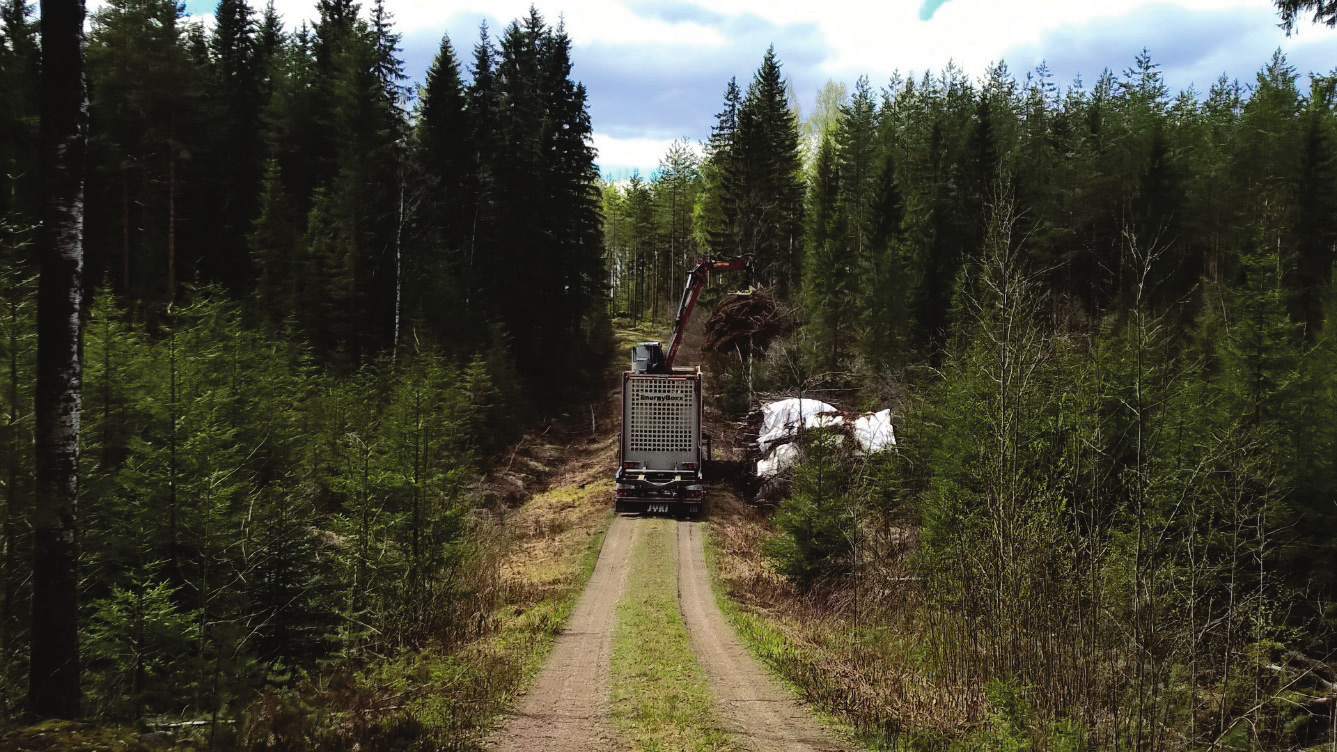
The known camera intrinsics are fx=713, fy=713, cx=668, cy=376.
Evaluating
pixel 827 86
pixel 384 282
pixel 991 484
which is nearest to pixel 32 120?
pixel 991 484

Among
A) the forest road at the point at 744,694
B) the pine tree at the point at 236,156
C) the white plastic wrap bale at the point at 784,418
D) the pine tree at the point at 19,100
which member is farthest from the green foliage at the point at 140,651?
the pine tree at the point at 236,156

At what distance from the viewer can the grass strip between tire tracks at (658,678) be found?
882 cm

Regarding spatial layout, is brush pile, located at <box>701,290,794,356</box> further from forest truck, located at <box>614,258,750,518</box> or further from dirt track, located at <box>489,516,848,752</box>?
dirt track, located at <box>489,516,848,752</box>

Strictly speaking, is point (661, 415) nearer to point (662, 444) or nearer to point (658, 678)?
point (662, 444)

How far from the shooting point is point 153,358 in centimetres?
1661

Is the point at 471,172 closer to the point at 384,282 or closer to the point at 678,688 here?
the point at 384,282

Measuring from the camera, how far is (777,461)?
87.6ft

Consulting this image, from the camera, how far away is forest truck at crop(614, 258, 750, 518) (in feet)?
79.0

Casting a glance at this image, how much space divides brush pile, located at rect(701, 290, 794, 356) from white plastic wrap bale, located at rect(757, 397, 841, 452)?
8.32m

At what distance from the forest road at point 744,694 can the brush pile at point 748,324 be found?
22.3 m

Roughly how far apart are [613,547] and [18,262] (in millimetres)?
14783

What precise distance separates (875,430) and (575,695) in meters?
16.2

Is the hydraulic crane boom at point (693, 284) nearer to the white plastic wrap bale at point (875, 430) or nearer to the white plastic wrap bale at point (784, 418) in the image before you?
the white plastic wrap bale at point (784, 418)

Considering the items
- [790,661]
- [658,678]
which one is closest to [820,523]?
[790,661]
